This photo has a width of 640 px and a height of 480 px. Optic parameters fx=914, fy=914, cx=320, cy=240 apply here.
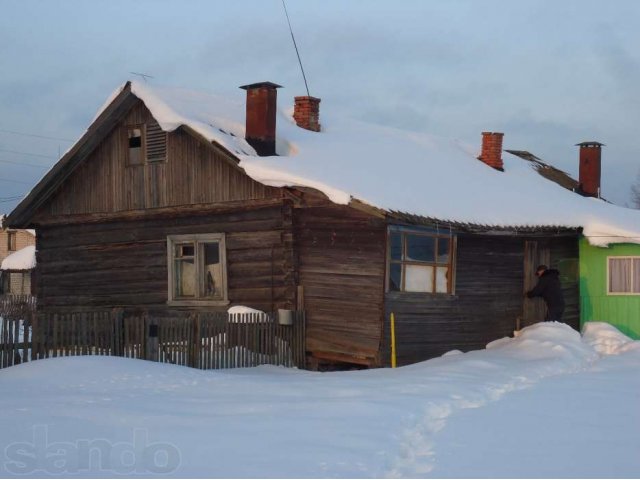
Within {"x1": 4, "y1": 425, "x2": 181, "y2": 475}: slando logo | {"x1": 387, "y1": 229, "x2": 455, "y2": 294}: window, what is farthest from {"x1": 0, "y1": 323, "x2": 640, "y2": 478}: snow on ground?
{"x1": 387, "y1": 229, "x2": 455, "y2": 294}: window

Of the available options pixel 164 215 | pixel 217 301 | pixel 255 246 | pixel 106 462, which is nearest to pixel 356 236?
pixel 255 246

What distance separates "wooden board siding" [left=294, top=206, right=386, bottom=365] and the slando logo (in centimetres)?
859

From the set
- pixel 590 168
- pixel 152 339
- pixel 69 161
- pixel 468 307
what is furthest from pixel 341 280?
→ pixel 590 168

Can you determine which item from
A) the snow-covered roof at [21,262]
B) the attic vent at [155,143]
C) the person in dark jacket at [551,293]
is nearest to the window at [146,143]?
the attic vent at [155,143]

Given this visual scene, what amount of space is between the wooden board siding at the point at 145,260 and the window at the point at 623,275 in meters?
7.82

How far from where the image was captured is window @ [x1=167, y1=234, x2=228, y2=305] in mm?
18953

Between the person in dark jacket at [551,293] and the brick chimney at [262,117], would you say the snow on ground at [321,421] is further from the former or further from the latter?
the brick chimney at [262,117]

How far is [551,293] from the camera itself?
19.7 m

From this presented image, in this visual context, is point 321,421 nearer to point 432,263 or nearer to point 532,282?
point 432,263

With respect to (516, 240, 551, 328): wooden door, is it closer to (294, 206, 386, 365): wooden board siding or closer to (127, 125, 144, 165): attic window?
(294, 206, 386, 365): wooden board siding

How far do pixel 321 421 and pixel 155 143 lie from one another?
11.6 meters

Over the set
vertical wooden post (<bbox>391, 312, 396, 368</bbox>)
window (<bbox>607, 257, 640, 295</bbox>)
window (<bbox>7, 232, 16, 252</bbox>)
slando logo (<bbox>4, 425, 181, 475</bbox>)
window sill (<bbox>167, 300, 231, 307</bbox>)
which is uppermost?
window (<bbox>7, 232, 16, 252</bbox>)

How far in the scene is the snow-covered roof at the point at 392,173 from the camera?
17156 mm

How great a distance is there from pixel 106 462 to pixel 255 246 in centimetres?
1086
